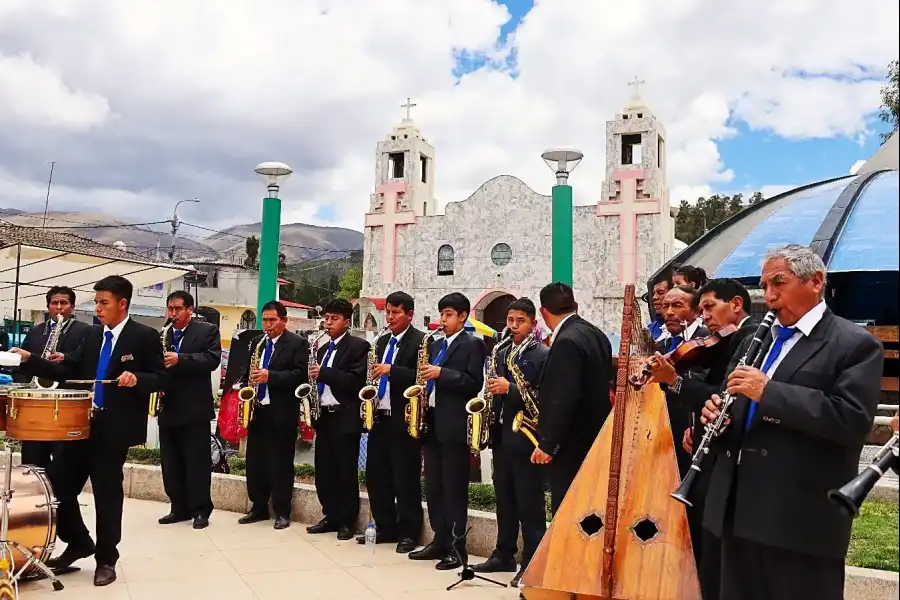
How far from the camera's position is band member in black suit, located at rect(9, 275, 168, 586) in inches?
208

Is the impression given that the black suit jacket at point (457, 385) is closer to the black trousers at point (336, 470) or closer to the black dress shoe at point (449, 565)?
the black dress shoe at point (449, 565)

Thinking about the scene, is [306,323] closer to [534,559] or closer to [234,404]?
[234,404]

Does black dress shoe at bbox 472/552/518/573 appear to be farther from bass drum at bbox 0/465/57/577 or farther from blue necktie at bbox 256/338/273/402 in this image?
bass drum at bbox 0/465/57/577

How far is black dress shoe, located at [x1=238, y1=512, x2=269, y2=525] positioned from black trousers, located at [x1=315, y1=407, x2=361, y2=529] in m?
0.77

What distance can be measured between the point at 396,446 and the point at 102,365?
2300mm

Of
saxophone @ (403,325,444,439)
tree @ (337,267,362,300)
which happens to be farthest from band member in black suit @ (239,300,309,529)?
tree @ (337,267,362,300)

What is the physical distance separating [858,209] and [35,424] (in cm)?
977

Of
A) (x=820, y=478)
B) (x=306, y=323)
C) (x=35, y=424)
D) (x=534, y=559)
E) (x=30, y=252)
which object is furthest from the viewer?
(x=306, y=323)

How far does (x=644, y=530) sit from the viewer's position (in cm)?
418

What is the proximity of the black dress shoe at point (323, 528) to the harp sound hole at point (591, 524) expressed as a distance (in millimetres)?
3292

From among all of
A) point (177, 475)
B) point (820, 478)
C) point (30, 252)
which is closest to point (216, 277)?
point (30, 252)

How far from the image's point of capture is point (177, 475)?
7461mm

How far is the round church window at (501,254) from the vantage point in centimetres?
2708

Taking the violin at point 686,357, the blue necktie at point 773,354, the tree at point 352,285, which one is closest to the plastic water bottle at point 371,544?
the violin at point 686,357
